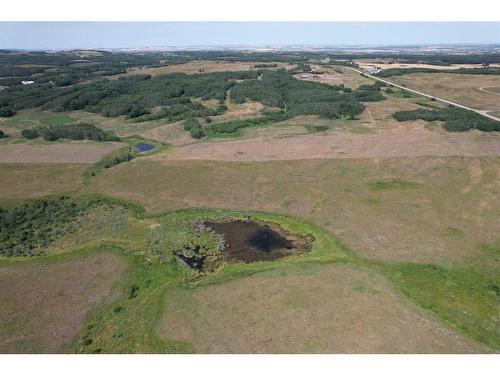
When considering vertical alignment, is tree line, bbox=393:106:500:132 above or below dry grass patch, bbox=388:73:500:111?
below

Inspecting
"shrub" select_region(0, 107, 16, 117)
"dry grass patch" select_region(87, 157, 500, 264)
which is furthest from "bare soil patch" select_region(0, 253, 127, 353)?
"shrub" select_region(0, 107, 16, 117)

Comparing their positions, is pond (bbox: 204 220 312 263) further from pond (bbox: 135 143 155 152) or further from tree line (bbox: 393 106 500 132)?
tree line (bbox: 393 106 500 132)

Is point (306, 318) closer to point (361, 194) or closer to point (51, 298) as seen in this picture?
point (51, 298)

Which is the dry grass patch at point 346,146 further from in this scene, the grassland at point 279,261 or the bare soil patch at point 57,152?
the bare soil patch at point 57,152

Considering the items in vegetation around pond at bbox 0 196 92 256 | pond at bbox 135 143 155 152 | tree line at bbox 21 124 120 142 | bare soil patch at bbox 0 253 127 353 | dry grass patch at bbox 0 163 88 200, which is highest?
tree line at bbox 21 124 120 142

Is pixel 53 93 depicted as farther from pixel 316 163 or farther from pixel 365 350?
pixel 365 350

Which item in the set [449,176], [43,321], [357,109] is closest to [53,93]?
[357,109]
